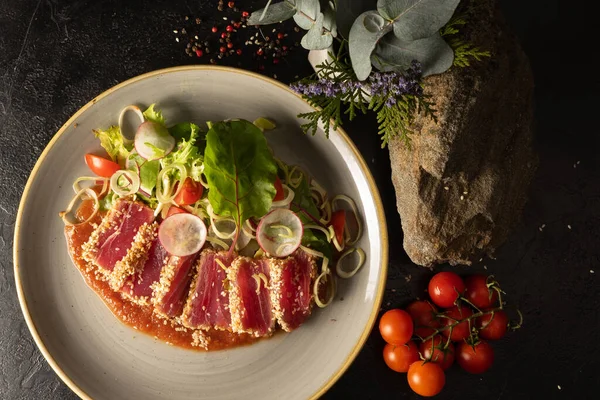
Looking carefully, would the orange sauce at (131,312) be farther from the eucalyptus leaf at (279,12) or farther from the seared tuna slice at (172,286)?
the eucalyptus leaf at (279,12)

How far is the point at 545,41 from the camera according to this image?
3.44m

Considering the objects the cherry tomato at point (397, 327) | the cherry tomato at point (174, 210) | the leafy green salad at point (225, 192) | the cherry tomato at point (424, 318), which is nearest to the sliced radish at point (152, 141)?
the leafy green salad at point (225, 192)

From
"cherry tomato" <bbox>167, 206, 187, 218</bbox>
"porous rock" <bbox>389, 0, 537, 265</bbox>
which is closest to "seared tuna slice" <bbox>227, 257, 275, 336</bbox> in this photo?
"cherry tomato" <bbox>167, 206, 187, 218</bbox>

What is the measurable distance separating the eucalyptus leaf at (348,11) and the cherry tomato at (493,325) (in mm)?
1932

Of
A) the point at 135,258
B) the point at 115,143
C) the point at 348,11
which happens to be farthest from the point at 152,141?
the point at 348,11

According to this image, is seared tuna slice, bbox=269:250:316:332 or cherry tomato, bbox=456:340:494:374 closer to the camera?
seared tuna slice, bbox=269:250:316:332

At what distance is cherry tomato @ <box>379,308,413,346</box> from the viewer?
3.14 metres

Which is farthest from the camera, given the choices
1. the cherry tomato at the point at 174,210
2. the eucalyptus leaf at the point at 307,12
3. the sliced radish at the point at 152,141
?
the cherry tomato at the point at 174,210

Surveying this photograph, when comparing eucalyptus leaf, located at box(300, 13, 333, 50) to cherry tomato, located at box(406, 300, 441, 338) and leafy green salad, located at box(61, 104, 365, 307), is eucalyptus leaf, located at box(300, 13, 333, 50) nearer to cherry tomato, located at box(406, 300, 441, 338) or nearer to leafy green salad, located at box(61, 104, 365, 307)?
leafy green salad, located at box(61, 104, 365, 307)

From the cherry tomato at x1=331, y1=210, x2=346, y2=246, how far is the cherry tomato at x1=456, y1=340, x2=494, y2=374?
1023 mm

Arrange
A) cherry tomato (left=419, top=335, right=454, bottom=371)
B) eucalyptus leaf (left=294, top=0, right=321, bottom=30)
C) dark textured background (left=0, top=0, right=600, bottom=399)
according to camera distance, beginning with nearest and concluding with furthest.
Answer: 1. eucalyptus leaf (left=294, top=0, right=321, bottom=30)
2. cherry tomato (left=419, top=335, right=454, bottom=371)
3. dark textured background (left=0, top=0, right=600, bottom=399)

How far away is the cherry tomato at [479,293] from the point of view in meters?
3.27

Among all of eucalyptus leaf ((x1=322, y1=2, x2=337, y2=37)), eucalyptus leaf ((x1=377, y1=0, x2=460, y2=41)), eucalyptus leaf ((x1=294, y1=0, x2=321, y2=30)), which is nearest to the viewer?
eucalyptus leaf ((x1=377, y1=0, x2=460, y2=41))

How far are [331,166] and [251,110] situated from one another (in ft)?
1.88
